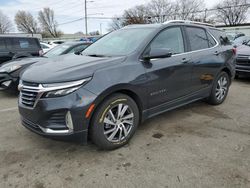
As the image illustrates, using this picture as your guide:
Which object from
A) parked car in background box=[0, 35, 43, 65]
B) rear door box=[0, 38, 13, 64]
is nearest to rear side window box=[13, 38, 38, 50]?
parked car in background box=[0, 35, 43, 65]

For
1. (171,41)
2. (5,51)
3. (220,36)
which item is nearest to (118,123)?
(171,41)

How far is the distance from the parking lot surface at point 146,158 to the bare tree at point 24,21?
75.8 meters

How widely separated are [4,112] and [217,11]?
5648 cm

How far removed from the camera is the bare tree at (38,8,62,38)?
70.4 m

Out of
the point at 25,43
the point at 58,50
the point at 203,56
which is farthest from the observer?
the point at 25,43

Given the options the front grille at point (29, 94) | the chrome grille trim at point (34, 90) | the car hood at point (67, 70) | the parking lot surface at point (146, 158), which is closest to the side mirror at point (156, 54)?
the car hood at point (67, 70)

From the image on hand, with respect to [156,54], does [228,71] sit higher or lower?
lower

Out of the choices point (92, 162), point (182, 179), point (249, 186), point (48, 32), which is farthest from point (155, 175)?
point (48, 32)

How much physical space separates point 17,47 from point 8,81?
129 inches

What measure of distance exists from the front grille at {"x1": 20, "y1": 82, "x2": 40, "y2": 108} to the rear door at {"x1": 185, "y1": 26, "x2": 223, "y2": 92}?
2578 mm

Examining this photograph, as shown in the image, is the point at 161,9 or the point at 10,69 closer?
the point at 10,69

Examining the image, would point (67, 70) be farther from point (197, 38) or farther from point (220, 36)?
point (220, 36)

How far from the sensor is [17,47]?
775cm

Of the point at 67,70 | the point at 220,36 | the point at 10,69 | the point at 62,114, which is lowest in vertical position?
the point at 62,114
